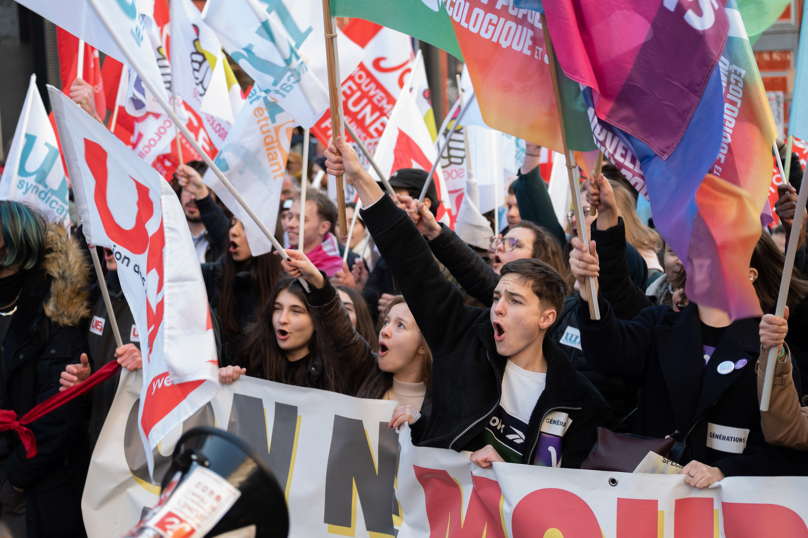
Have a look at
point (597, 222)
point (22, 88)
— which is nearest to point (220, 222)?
point (597, 222)

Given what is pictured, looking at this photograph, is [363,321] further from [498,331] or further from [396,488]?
[498,331]

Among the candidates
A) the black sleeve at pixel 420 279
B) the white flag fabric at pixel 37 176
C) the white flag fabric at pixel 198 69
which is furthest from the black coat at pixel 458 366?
the white flag fabric at pixel 37 176

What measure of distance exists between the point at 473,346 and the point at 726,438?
914 millimetres

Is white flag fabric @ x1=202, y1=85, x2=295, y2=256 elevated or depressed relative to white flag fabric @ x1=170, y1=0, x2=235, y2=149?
depressed

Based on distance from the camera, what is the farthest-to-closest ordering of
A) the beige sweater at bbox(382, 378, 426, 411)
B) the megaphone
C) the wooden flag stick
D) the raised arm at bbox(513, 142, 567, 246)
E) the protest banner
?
the raised arm at bbox(513, 142, 567, 246) < the beige sweater at bbox(382, 378, 426, 411) < the wooden flag stick < the protest banner < the megaphone

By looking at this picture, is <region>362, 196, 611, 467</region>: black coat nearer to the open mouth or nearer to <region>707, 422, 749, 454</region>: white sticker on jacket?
the open mouth

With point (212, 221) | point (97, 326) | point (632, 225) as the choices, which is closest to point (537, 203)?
point (632, 225)

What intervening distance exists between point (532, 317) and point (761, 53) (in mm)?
16846

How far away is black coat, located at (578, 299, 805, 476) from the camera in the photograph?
8.70 ft

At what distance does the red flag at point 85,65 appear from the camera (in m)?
5.18

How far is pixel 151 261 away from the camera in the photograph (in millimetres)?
2887

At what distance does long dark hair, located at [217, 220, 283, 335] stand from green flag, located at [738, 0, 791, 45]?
2.56 m

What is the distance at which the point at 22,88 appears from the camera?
440 inches

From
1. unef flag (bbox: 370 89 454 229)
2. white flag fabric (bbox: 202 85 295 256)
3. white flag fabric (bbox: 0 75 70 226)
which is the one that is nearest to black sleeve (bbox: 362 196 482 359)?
white flag fabric (bbox: 202 85 295 256)
